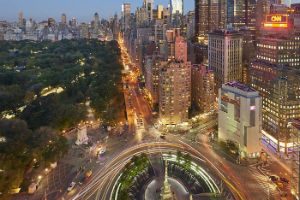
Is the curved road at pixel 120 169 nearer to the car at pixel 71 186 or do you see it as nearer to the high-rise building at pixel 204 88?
the car at pixel 71 186

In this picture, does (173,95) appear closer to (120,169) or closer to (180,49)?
(120,169)

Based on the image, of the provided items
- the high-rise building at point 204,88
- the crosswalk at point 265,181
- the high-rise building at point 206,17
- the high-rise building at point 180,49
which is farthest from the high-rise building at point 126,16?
the crosswalk at point 265,181

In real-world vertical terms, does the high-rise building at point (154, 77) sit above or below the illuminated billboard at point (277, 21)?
below

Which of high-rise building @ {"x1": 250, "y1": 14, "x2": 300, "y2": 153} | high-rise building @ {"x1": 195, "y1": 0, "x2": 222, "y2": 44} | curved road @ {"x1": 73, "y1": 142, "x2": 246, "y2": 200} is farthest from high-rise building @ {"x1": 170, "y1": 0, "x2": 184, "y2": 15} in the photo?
curved road @ {"x1": 73, "y1": 142, "x2": 246, "y2": 200}

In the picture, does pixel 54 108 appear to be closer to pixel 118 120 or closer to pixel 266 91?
pixel 118 120

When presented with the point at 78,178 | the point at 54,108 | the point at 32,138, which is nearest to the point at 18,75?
the point at 54,108

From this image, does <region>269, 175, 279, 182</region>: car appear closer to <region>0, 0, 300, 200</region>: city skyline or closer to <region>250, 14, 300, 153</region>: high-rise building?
<region>0, 0, 300, 200</region>: city skyline

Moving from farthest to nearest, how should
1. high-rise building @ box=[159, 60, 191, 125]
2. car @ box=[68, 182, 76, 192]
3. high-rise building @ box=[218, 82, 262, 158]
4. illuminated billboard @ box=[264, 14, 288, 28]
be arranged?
illuminated billboard @ box=[264, 14, 288, 28], high-rise building @ box=[159, 60, 191, 125], high-rise building @ box=[218, 82, 262, 158], car @ box=[68, 182, 76, 192]
